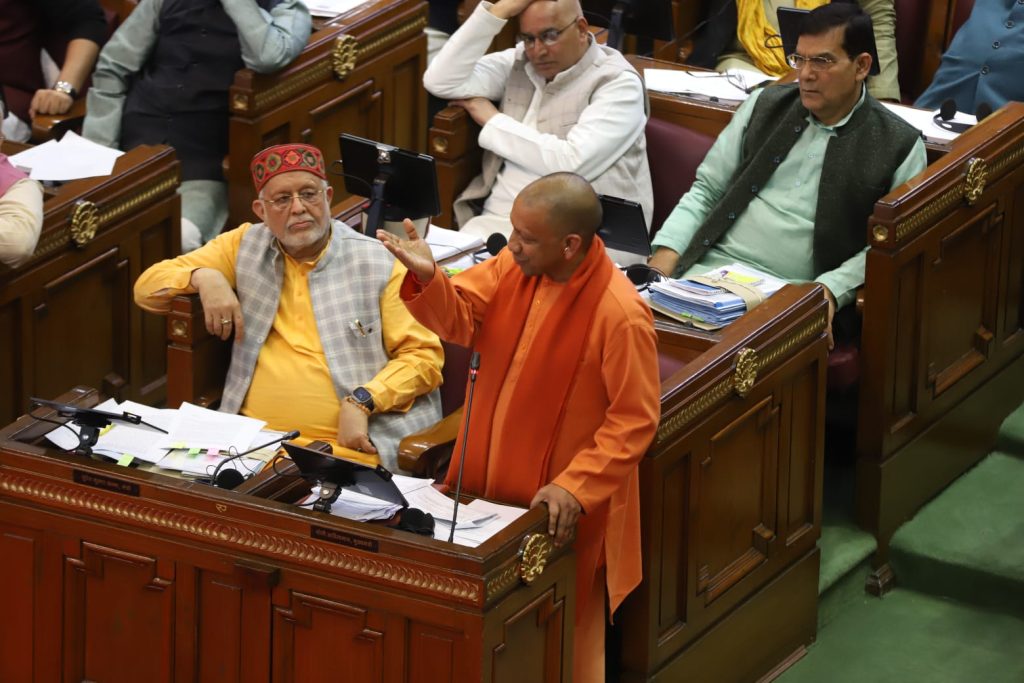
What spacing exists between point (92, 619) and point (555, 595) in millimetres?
904

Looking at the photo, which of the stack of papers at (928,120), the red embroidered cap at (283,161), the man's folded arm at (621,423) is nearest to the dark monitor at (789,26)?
the stack of papers at (928,120)

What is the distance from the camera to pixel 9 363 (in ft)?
15.8

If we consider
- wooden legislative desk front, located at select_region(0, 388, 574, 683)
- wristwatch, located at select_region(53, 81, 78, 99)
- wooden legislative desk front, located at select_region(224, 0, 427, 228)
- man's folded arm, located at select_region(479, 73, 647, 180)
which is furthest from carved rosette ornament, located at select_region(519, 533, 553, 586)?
wristwatch, located at select_region(53, 81, 78, 99)

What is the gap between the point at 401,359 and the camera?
4.27 m

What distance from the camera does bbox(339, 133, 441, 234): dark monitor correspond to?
4.50 m

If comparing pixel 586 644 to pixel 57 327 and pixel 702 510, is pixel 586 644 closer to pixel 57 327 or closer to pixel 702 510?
pixel 702 510

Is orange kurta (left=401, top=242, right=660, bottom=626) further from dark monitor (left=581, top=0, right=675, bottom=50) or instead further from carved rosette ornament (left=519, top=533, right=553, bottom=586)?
dark monitor (left=581, top=0, right=675, bottom=50)

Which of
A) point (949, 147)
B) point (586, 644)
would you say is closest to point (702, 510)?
point (586, 644)

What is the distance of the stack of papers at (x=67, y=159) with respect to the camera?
509 cm

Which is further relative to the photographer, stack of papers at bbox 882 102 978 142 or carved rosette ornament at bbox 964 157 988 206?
stack of papers at bbox 882 102 978 142

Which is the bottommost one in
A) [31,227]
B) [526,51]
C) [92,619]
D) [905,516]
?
[905,516]

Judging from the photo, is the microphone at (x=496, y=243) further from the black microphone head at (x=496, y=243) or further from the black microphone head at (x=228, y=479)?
the black microphone head at (x=228, y=479)

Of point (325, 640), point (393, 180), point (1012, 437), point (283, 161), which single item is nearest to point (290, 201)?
point (283, 161)

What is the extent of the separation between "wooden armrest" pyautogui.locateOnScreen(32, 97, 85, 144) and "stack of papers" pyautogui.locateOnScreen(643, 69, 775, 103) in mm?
1704
